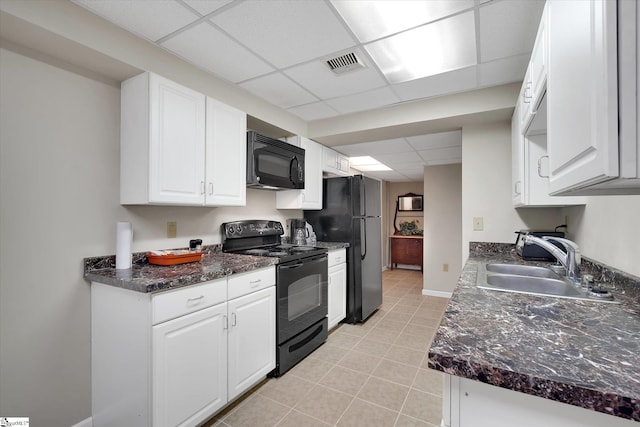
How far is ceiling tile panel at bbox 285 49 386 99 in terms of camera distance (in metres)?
2.06

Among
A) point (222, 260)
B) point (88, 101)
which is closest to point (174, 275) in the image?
point (222, 260)

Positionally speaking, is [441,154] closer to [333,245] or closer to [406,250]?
[333,245]

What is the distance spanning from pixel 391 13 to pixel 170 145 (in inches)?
58.8

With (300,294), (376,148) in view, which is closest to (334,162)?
(376,148)

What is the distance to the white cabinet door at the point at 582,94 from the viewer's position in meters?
0.57

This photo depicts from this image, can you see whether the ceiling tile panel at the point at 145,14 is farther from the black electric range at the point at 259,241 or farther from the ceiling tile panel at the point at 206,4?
the black electric range at the point at 259,241

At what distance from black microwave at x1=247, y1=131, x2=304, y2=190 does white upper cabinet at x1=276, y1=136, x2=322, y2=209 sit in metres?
0.15

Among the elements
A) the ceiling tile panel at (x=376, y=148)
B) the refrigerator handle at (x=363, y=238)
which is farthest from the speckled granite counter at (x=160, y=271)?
the ceiling tile panel at (x=376, y=148)

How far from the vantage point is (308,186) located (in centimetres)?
319

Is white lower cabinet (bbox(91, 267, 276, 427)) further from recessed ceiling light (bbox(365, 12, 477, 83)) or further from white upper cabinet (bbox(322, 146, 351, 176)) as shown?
white upper cabinet (bbox(322, 146, 351, 176))

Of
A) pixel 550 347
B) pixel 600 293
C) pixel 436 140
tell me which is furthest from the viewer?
pixel 436 140

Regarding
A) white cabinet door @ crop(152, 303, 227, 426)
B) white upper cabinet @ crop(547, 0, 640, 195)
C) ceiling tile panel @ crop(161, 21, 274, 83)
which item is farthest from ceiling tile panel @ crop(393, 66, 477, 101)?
white cabinet door @ crop(152, 303, 227, 426)

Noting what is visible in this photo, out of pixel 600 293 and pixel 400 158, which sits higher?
pixel 400 158

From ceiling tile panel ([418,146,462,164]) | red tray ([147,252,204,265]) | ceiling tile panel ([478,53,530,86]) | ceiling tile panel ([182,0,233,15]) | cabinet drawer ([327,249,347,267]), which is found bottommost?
cabinet drawer ([327,249,347,267])
